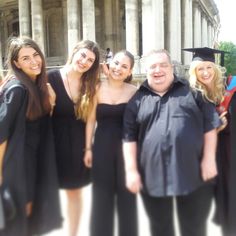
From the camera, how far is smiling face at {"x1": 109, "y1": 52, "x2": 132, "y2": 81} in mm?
4434

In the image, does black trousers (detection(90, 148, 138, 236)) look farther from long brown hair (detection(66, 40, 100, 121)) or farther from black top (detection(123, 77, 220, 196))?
long brown hair (detection(66, 40, 100, 121))

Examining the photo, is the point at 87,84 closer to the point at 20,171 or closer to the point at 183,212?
the point at 20,171

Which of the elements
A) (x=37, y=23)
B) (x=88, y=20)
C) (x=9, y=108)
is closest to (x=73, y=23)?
(x=88, y=20)

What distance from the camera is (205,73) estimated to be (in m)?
4.62

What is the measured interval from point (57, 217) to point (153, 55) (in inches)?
75.2

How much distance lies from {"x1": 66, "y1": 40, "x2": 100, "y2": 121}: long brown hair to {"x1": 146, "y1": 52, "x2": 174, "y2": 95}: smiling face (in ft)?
2.64

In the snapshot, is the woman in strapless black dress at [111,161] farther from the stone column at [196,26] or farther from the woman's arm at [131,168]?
the stone column at [196,26]

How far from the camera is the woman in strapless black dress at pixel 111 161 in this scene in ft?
14.3

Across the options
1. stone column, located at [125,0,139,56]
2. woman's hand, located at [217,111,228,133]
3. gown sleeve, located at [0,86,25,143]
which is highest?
stone column, located at [125,0,139,56]

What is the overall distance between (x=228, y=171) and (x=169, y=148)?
3.09ft

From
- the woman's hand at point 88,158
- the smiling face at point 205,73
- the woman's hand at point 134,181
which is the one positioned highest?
the smiling face at point 205,73

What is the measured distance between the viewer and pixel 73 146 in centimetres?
477

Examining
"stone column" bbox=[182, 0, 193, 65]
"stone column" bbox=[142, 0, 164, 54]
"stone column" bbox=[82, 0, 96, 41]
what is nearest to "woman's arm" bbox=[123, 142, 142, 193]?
"stone column" bbox=[142, 0, 164, 54]

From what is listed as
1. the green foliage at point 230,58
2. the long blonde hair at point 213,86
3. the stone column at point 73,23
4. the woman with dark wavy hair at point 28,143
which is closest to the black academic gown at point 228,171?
the long blonde hair at point 213,86
